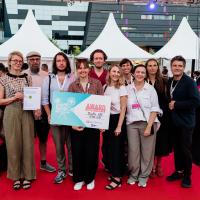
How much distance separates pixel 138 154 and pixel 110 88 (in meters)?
1.01

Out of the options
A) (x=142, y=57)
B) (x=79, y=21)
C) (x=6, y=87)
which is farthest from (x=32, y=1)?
(x=6, y=87)

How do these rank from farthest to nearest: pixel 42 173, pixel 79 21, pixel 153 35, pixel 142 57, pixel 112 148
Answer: pixel 79 21 → pixel 153 35 → pixel 142 57 → pixel 42 173 → pixel 112 148

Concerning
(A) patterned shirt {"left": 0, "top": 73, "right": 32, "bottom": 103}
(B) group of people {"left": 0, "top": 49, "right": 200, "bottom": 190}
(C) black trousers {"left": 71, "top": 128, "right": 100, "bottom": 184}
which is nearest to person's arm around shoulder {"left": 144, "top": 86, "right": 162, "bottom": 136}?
(B) group of people {"left": 0, "top": 49, "right": 200, "bottom": 190}

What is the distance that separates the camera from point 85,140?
2295 mm

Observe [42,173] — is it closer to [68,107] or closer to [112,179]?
[112,179]

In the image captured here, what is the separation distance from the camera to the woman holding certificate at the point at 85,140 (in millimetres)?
2271

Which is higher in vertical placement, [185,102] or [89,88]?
[89,88]

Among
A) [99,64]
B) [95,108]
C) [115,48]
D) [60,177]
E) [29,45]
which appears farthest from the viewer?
[115,48]

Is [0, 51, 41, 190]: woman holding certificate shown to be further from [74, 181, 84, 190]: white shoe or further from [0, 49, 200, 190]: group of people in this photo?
[74, 181, 84, 190]: white shoe

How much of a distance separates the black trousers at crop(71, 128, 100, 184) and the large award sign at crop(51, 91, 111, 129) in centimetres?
15

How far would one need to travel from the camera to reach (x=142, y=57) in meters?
7.76

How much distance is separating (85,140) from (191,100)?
1.48 meters

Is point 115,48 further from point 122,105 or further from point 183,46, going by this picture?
point 122,105

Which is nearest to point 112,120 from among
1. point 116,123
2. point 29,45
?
point 116,123
